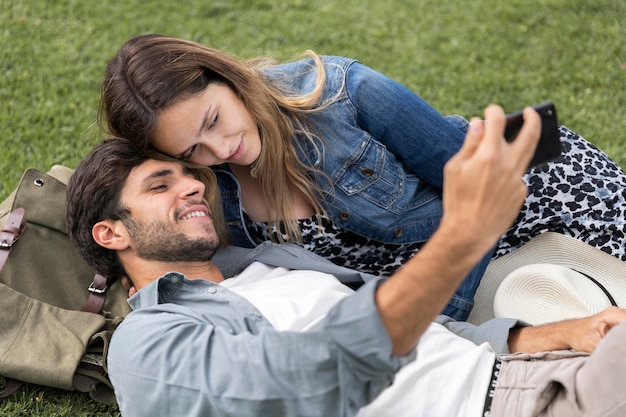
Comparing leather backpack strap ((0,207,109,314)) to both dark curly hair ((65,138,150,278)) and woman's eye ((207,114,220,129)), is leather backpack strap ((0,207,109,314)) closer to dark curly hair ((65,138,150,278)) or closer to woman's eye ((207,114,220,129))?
dark curly hair ((65,138,150,278))

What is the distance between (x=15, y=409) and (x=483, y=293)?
2219mm

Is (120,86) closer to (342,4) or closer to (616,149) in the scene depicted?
(616,149)

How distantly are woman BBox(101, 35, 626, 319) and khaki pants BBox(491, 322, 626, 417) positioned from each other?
750mm

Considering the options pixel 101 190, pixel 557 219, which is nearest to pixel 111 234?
pixel 101 190

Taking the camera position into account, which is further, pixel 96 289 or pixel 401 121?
pixel 96 289

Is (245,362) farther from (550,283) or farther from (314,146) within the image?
(550,283)

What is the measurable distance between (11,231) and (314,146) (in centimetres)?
148

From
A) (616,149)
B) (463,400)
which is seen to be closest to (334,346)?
(463,400)

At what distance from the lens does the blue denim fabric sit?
3.34m

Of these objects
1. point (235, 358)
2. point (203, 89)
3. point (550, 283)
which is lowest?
point (550, 283)

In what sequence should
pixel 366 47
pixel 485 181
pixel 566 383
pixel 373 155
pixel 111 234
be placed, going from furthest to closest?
pixel 366 47
pixel 373 155
pixel 111 234
pixel 566 383
pixel 485 181

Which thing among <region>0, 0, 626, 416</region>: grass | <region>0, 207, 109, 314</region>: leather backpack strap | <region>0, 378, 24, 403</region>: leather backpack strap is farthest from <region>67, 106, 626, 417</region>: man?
<region>0, 0, 626, 416</region>: grass

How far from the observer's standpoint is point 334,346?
203cm

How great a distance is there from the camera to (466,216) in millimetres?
1868
